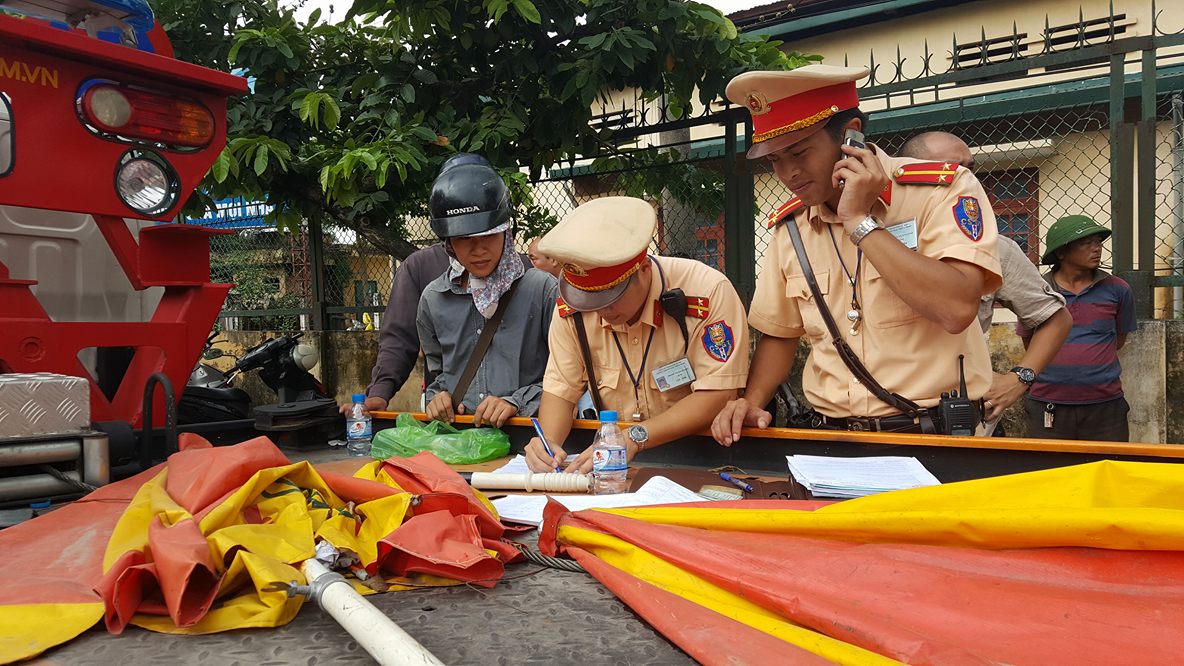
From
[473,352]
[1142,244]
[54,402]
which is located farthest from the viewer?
[1142,244]

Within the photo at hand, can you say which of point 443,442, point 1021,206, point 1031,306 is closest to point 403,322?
point 443,442

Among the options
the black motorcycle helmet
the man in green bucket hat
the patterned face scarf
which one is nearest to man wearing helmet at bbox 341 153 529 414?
the patterned face scarf

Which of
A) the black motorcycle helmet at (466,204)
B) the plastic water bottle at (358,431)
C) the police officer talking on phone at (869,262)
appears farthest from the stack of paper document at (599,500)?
the black motorcycle helmet at (466,204)

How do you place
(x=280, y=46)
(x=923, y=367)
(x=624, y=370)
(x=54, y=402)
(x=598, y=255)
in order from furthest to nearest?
1. (x=280, y=46)
2. (x=624, y=370)
3. (x=598, y=255)
4. (x=923, y=367)
5. (x=54, y=402)

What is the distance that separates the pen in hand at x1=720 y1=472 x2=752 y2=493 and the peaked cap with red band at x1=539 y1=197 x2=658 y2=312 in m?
0.68

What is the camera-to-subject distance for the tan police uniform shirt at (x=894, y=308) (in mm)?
2297

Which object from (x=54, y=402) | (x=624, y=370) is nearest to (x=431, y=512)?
(x=54, y=402)

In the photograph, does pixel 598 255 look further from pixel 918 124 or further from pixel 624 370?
pixel 918 124

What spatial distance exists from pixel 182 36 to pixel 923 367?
4.66 meters

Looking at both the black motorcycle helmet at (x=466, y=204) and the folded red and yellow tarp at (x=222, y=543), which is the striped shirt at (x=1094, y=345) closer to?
the black motorcycle helmet at (x=466, y=204)

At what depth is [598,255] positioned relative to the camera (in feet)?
8.32

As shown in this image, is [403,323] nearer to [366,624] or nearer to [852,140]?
[852,140]

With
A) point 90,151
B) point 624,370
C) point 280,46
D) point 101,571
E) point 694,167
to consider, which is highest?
point 280,46

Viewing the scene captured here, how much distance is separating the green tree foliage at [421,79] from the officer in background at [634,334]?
5.61ft
